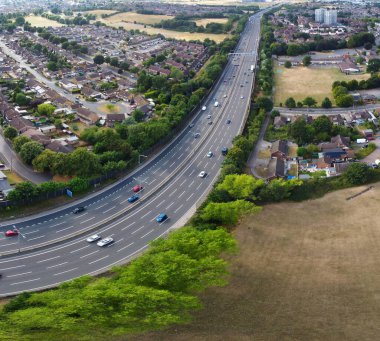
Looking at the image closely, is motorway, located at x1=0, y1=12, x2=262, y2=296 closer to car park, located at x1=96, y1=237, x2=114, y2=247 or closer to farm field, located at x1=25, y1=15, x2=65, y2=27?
car park, located at x1=96, y1=237, x2=114, y2=247

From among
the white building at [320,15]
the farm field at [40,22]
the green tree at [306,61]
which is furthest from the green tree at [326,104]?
the farm field at [40,22]

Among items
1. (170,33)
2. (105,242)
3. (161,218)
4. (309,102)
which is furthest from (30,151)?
(170,33)

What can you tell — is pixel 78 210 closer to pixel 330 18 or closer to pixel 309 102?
pixel 309 102

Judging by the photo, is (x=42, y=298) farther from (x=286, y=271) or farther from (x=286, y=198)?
(x=286, y=198)

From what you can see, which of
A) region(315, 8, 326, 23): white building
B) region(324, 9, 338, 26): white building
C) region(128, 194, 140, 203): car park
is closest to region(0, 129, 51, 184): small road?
region(128, 194, 140, 203): car park

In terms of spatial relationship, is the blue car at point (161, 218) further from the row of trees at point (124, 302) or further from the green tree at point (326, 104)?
the green tree at point (326, 104)

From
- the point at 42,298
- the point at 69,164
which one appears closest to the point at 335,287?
the point at 42,298
